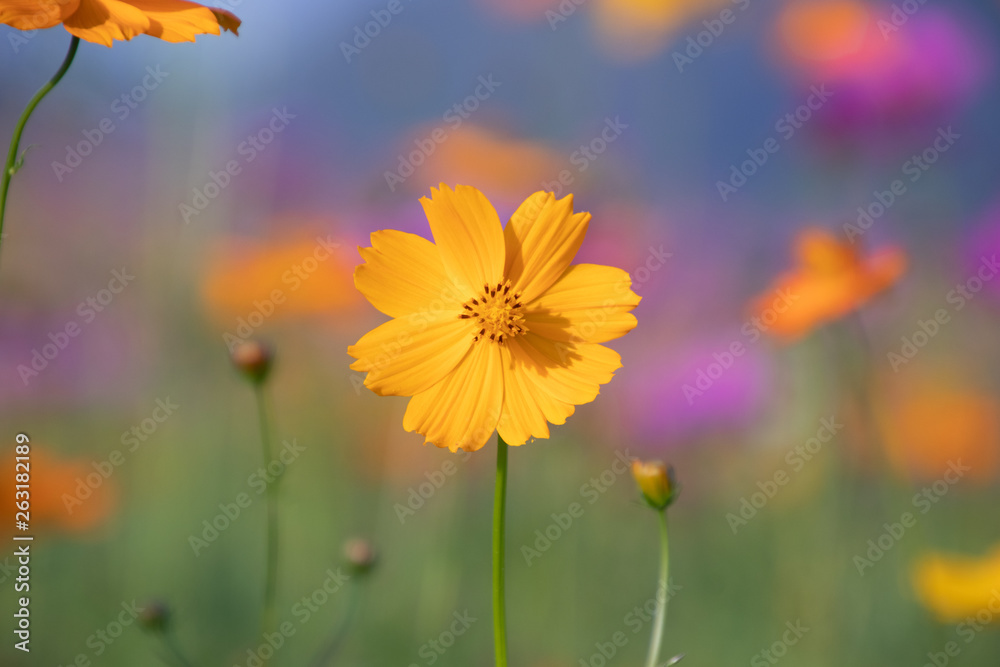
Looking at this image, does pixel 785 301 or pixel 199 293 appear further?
pixel 199 293

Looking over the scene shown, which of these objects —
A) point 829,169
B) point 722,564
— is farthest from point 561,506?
point 829,169

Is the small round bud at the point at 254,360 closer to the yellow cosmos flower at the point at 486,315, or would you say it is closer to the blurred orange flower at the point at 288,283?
the yellow cosmos flower at the point at 486,315

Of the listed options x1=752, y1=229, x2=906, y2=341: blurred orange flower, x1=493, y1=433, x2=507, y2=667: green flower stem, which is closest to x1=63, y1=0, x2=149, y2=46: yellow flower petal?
x1=493, y1=433, x2=507, y2=667: green flower stem

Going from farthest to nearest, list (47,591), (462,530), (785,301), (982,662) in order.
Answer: (462,530), (47,591), (982,662), (785,301)

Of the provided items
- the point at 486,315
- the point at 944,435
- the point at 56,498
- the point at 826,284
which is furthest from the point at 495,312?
the point at 944,435

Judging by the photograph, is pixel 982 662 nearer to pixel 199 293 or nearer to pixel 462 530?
pixel 462 530

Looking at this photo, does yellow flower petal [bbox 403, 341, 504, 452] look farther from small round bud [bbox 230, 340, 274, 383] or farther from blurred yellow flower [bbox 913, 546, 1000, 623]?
blurred yellow flower [bbox 913, 546, 1000, 623]

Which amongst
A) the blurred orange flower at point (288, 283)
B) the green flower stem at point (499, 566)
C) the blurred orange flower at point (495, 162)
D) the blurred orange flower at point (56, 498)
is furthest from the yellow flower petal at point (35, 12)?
the blurred orange flower at point (495, 162)
